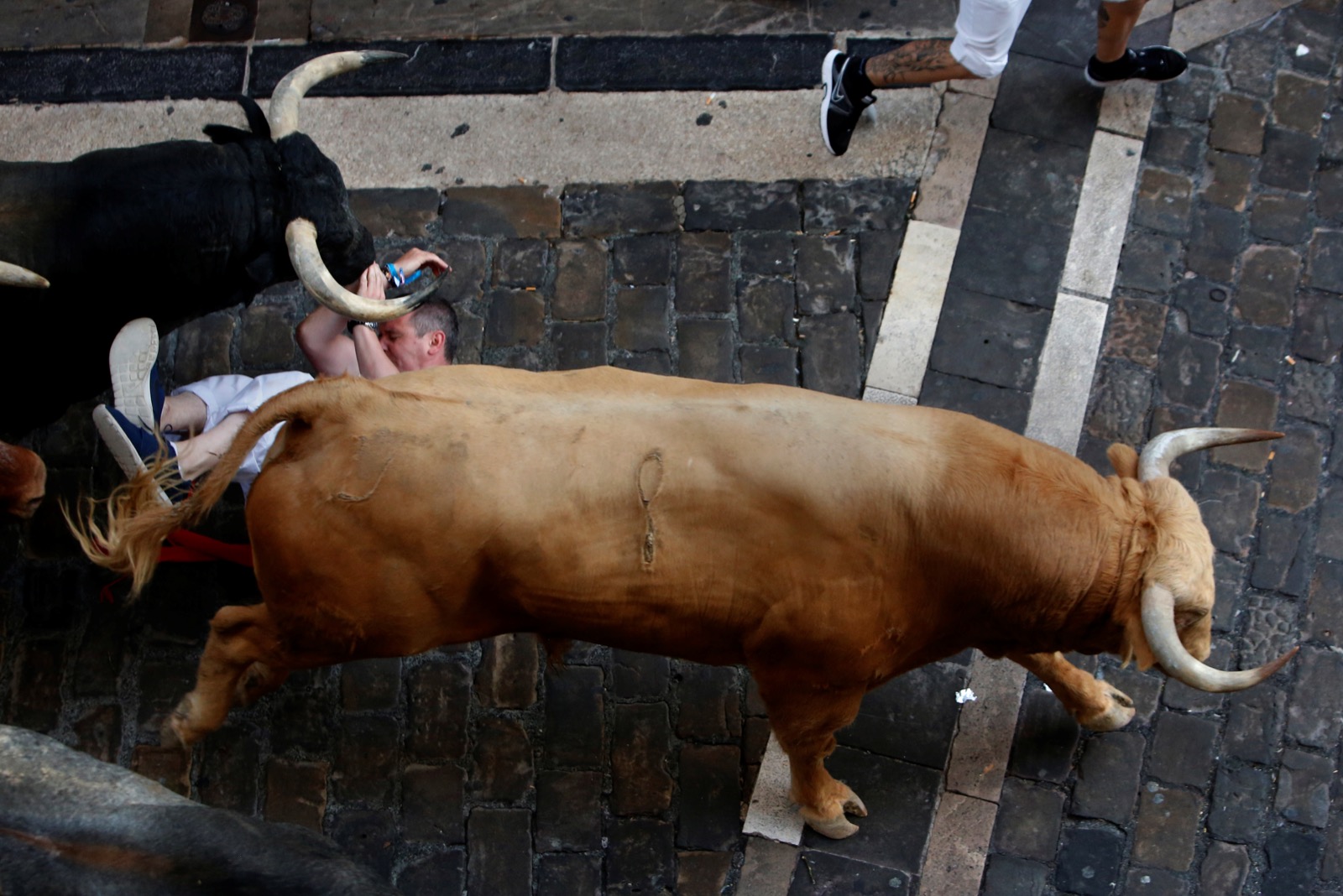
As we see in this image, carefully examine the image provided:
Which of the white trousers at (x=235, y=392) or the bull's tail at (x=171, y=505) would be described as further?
the white trousers at (x=235, y=392)

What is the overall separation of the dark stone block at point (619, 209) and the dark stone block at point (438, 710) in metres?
2.26

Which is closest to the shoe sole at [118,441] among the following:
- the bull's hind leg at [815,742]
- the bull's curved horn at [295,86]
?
the bull's curved horn at [295,86]

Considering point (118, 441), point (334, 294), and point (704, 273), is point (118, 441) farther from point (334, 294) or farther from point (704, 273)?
point (704, 273)

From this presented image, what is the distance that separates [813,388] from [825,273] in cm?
63

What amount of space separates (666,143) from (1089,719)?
3460 millimetres

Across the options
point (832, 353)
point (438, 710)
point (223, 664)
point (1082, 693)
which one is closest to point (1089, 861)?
point (1082, 693)

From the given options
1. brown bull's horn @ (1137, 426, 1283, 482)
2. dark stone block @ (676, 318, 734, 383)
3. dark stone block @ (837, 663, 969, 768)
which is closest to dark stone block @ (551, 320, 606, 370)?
dark stone block @ (676, 318, 734, 383)

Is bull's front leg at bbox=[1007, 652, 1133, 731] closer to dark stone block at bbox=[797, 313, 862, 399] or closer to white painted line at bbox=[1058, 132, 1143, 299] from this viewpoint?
dark stone block at bbox=[797, 313, 862, 399]

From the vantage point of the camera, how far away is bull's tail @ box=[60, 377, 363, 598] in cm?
382

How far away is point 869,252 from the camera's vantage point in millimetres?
5805

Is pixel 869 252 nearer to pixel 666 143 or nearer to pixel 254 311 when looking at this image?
pixel 666 143

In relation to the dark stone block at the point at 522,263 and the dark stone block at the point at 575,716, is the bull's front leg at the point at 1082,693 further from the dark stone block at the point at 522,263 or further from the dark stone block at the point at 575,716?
the dark stone block at the point at 522,263

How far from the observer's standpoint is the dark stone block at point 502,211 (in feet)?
19.5

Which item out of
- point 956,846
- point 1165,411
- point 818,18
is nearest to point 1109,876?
point 956,846
